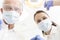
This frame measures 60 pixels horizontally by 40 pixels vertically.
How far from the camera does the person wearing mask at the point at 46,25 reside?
33.6 inches

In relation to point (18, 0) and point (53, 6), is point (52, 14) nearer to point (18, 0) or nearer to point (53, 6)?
point (53, 6)

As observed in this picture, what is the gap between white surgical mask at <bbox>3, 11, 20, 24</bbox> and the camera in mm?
811

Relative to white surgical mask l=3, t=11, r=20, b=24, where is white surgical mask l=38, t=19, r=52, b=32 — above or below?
below

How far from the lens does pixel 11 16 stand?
816 mm

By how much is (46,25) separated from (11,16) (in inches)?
8.6

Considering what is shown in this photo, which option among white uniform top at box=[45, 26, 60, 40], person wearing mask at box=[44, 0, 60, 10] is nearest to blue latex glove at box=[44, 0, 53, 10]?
person wearing mask at box=[44, 0, 60, 10]

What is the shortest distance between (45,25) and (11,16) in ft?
0.70

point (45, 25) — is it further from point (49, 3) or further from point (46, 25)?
point (49, 3)

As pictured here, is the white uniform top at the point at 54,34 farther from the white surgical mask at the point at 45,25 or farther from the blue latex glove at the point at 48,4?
the blue latex glove at the point at 48,4

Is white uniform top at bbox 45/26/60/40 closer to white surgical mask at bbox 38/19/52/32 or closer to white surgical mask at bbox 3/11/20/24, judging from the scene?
white surgical mask at bbox 38/19/52/32

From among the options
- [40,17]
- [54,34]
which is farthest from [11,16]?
[54,34]

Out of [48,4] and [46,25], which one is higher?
[48,4]

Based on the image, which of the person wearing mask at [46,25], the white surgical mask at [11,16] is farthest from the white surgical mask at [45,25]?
the white surgical mask at [11,16]

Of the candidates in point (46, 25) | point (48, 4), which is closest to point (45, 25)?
point (46, 25)
